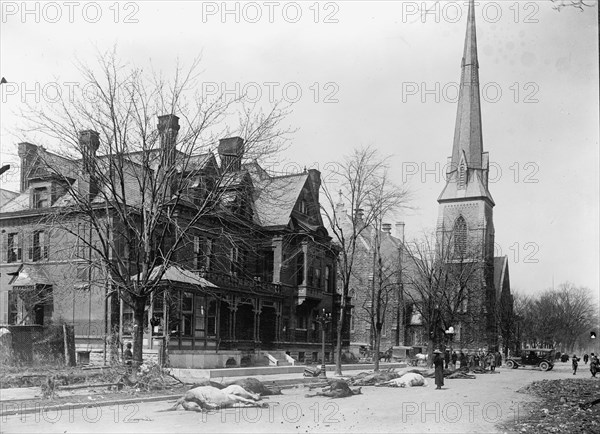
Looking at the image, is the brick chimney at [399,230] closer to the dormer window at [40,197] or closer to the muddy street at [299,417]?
the dormer window at [40,197]

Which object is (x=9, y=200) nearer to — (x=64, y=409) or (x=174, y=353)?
(x=174, y=353)

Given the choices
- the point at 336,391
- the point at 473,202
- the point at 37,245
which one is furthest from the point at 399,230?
the point at 336,391

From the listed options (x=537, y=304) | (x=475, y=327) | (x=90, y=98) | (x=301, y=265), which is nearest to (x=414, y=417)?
(x=90, y=98)

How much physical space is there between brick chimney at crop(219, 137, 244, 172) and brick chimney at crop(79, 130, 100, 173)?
421 centimetres

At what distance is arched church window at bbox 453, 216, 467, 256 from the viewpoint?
5649 centimetres

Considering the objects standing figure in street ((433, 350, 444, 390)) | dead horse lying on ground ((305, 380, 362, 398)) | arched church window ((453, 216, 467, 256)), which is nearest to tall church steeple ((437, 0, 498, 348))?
arched church window ((453, 216, 467, 256))

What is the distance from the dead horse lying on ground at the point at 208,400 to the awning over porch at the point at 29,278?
20145mm

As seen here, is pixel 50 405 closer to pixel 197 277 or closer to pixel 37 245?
pixel 197 277

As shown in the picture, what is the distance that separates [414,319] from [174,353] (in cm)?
4912

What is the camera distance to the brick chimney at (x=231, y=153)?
73.3ft

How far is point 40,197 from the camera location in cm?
3559

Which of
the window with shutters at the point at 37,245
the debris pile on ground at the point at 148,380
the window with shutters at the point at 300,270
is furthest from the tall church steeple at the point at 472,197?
the debris pile on ground at the point at 148,380

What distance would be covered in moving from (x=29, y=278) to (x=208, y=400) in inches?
828

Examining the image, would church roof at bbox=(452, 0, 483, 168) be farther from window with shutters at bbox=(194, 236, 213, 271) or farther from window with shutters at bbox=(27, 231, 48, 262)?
window with shutters at bbox=(27, 231, 48, 262)
